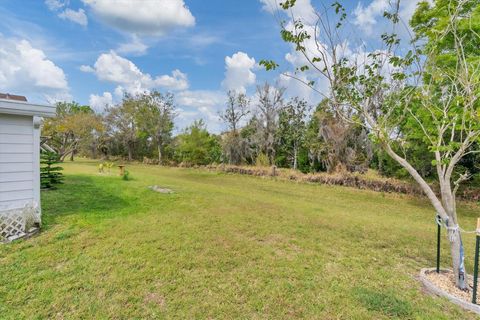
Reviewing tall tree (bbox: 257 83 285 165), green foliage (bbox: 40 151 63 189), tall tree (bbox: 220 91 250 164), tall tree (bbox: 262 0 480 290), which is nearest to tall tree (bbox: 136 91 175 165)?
tall tree (bbox: 220 91 250 164)

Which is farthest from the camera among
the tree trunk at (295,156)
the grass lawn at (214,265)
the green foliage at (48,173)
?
the tree trunk at (295,156)

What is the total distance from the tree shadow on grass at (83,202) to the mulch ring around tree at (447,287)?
18.8 feet

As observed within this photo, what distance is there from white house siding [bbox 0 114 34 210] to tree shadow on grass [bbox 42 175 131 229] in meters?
0.76

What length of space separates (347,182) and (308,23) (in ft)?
32.1

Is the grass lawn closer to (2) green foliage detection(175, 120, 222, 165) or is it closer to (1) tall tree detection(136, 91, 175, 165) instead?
(2) green foliage detection(175, 120, 222, 165)

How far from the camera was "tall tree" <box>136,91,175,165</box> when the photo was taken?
23.3 metres

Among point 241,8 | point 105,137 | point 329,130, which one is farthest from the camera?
point 105,137

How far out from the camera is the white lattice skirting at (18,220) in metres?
3.79

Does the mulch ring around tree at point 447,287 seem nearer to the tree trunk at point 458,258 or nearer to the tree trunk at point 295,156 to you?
the tree trunk at point 458,258

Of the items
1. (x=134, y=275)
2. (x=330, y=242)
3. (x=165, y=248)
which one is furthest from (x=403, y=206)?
(x=134, y=275)

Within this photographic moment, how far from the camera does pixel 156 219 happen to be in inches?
201

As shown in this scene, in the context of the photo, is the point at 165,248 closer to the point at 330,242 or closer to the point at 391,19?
the point at 330,242

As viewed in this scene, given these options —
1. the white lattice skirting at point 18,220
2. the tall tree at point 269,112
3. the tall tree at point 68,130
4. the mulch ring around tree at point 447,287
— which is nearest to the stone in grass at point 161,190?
the white lattice skirting at point 18,220

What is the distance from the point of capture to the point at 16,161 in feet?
13.0
